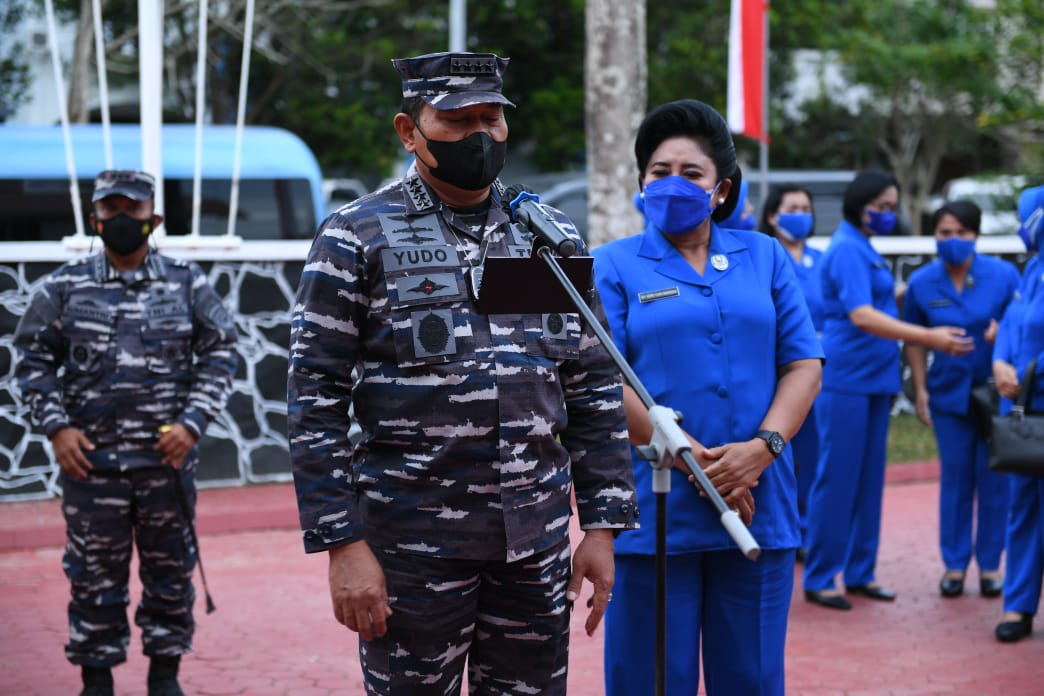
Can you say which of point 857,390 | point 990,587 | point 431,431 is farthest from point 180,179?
point 431,431

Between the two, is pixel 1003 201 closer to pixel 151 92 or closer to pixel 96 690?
pixel 151 92

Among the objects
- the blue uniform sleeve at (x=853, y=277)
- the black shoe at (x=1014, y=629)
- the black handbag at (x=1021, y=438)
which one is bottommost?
the black shoe at (x=1014, y=629)

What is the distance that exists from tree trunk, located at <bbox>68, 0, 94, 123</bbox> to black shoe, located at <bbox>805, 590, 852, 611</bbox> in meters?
14.5

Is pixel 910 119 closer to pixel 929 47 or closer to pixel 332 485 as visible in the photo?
pixel 929 47

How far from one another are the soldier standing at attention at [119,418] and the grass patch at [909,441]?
7277mm

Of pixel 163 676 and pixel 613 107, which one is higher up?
pixel 613 107

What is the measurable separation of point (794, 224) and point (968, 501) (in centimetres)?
179

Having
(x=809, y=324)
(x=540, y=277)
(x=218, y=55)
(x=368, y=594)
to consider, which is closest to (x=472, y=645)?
(x=368, y=594)

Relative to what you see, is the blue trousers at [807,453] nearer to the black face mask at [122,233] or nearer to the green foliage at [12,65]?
the black face mask at [122,233]

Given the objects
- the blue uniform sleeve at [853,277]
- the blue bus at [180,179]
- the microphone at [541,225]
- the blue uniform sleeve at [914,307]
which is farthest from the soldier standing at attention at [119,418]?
the blue bus at [180,179]

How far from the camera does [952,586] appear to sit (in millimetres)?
7129

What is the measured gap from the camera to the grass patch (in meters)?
11.7

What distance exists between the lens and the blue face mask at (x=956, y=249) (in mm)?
7230

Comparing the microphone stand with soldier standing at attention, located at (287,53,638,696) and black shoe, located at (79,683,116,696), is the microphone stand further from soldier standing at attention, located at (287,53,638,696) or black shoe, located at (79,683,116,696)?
black shoe, located at (79,683,116,696)
